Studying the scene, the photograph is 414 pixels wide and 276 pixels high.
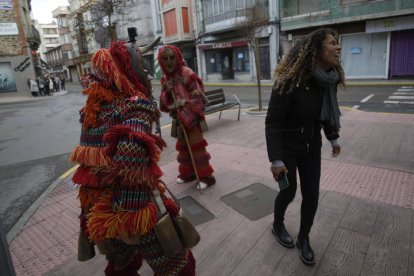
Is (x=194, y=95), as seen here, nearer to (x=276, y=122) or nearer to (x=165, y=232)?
(x=276, y=122)

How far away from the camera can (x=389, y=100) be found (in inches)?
420

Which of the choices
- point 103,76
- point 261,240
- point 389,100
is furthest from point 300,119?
point 389,100

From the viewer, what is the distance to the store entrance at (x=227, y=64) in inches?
1026

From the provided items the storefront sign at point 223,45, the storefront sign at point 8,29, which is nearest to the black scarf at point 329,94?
the storefront sign at point 223,45

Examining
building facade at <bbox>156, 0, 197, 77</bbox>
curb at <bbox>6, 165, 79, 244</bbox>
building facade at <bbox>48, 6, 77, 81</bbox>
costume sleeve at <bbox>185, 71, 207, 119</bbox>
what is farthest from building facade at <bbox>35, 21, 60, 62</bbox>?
costume sleeve at <bbox>185, 71, 207, 119</bbox>

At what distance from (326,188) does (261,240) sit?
139 cm

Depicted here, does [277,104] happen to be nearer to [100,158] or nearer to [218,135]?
[100,158]

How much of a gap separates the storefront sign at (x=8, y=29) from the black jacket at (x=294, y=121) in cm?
2902

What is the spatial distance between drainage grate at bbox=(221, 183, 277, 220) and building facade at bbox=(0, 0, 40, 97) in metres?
27.2

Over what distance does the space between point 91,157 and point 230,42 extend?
931 inches

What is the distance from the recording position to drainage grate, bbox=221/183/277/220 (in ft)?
11.0

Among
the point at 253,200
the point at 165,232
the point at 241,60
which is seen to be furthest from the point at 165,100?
the point at 241,60

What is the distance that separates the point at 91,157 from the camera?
169 cm

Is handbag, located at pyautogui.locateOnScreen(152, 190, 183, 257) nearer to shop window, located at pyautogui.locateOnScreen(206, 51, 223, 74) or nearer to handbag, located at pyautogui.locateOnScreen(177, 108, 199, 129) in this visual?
handbag, located at pyautogui.locateOnScreen(177, 108, 199, 129)
